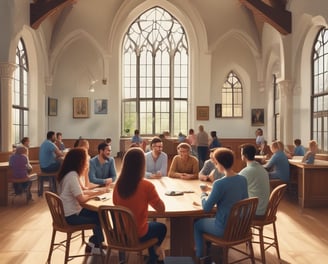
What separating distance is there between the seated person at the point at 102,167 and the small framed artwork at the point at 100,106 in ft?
34.9

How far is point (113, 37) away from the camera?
51.5 feet

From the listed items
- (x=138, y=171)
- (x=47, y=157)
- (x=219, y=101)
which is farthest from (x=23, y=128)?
(x=138, y=171)

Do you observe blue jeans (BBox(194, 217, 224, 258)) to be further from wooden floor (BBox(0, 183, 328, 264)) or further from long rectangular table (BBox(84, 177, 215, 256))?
wooden floor (BBox(0, 183, 328, 264))

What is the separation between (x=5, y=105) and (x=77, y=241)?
5935mm

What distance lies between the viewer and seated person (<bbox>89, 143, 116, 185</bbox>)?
200 inches

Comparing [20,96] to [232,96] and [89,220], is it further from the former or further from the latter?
[89,220]

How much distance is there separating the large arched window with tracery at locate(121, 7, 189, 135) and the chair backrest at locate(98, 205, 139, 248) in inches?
527

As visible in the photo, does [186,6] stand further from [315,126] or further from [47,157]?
[47,157]

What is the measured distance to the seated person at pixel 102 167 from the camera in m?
5.07

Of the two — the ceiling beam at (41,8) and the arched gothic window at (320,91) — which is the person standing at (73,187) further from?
the ceiling beam at (41,8)

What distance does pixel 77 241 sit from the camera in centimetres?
513

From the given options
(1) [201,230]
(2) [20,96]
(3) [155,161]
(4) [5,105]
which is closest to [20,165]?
(4) [5,105]

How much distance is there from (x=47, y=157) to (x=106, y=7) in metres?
9.23

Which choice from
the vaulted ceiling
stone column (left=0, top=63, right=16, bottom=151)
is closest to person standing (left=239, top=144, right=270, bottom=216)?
stone column (left=0, top=63, right=16, bottom=151)
